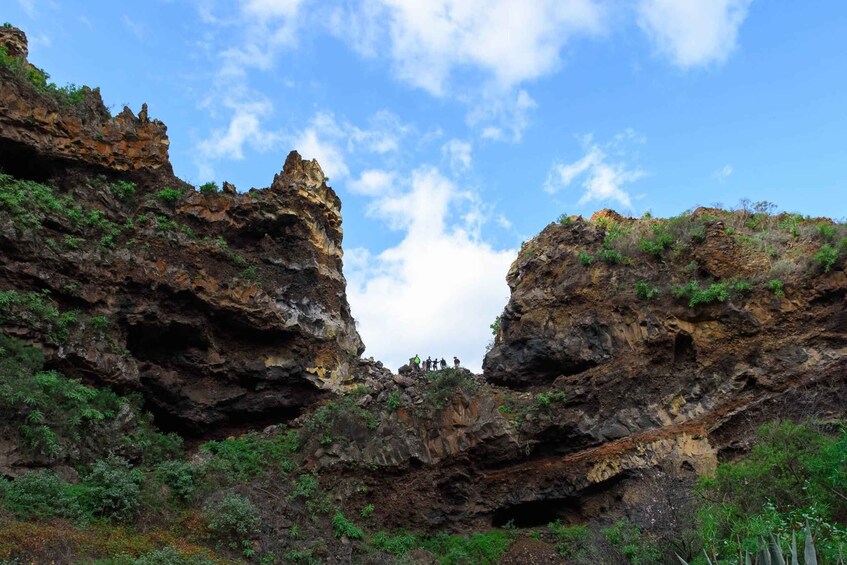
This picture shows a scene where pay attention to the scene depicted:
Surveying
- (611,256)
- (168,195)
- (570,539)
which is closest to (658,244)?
(611,256)

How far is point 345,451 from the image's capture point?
782 inches

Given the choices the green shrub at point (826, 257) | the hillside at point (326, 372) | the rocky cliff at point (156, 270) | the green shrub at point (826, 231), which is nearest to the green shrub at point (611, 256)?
the hillside at point (326, 372)

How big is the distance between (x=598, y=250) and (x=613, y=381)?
546cm

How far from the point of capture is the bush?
1509 centimetres

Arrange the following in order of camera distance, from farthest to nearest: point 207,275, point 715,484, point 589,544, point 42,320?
point 207,275 < point 42,320 < point 589,544 < point 715,484

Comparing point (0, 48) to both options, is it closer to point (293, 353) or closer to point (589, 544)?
point (293, 353)

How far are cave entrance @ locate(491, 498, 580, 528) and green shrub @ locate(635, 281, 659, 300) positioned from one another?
760 cm

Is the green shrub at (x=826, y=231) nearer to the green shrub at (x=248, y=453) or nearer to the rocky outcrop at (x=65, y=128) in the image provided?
the green shrub at (x=248, y=453)

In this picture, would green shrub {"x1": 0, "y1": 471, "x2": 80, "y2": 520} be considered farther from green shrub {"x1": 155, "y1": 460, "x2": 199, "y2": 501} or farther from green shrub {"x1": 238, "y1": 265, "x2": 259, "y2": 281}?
green shrub {"x1": 238, "y1": 265, "x2": 259, "y2": 281}

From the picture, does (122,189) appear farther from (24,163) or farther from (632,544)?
(632,544)

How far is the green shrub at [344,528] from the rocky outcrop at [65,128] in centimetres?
1501

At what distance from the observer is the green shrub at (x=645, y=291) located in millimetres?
20750

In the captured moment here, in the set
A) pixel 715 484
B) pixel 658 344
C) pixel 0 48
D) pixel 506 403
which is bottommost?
pixel 715 484

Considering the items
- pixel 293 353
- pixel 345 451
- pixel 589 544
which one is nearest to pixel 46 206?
pixel 293 353
